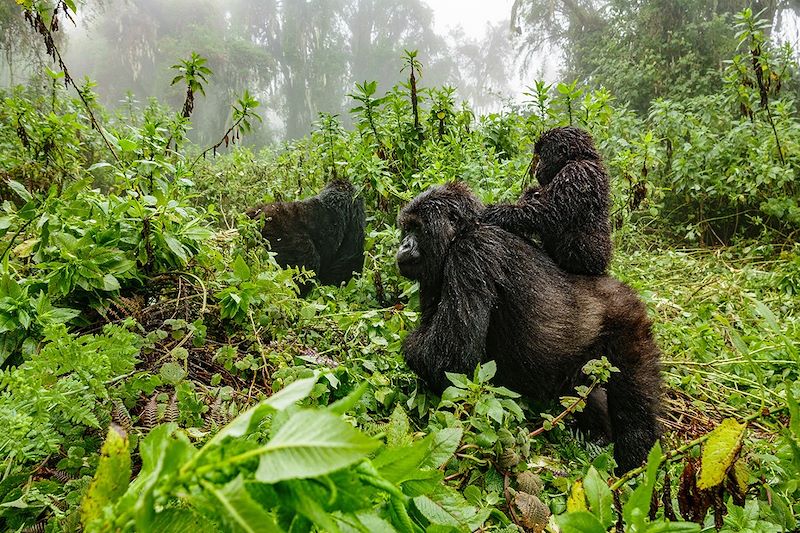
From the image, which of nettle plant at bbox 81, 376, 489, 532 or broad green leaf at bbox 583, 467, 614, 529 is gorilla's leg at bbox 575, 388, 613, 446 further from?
nettle plant at bbox 81, 376, 489, 532

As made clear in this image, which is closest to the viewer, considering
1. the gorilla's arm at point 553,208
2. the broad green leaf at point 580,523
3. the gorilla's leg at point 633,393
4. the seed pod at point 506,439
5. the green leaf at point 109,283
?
the broad green leaf at point 580,523

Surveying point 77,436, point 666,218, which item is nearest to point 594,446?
point 77,436

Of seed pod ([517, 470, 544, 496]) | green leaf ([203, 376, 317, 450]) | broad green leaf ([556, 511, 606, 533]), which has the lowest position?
seed pod ([517, 470, 544, 496])

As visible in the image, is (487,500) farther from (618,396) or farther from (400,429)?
(618,396)

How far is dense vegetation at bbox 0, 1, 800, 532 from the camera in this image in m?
0.35

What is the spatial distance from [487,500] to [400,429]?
0.32 m

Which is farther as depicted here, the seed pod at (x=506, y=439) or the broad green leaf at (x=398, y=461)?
the seed pod at (x=506, y=439)

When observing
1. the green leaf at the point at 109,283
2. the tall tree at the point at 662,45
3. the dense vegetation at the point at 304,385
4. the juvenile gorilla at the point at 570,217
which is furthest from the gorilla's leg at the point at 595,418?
the tall tree at the point at 662,45

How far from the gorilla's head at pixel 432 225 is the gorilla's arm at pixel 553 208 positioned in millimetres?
117

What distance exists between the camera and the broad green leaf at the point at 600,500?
59 centimetres

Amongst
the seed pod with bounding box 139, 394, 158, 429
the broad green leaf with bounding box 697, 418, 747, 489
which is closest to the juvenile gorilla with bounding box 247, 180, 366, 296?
the seed pod with bounding box 139, 394, 158, 429

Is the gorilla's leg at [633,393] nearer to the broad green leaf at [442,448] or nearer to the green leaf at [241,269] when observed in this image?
the broad green leaf at [442,448]

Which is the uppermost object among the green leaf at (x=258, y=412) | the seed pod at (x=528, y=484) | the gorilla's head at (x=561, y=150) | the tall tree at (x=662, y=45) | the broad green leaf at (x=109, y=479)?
the tall tree at (x=662, y=45)

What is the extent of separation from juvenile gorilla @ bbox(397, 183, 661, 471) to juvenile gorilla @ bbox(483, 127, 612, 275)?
66mm
